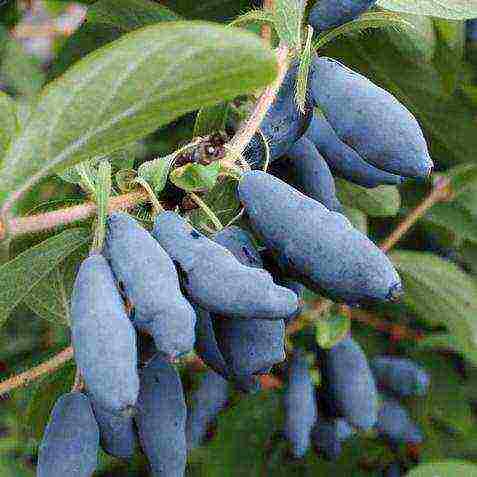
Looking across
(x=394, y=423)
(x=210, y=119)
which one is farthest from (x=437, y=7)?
(x=394, y=423)

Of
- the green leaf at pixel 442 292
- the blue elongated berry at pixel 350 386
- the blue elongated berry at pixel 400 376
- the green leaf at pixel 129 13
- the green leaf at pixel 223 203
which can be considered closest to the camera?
the green leaf at pixel 223 203

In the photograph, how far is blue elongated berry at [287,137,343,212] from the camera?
0.80 m

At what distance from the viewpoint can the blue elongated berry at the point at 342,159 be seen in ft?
2.71

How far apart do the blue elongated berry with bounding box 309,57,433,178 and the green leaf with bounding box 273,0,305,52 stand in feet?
0.16

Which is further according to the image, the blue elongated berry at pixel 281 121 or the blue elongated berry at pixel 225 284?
the blue elongated berry at pixel 281 121

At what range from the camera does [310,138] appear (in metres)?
0.84

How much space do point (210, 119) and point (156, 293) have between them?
0.29 metres

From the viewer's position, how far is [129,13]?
41.9 inches

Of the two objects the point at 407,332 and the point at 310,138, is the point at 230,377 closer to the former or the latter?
the point at 310,138

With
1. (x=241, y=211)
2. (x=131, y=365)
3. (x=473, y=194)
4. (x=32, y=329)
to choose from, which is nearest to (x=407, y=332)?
(x=473, y=194)

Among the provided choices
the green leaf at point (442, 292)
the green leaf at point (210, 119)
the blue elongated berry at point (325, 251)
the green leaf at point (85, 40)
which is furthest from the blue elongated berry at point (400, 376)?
the blue elongated berry at point (325, 251)

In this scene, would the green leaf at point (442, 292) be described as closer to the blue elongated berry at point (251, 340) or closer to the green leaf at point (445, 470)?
the green leaf at point (445, 470)

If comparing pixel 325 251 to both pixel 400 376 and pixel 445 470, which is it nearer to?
pixel 445 470

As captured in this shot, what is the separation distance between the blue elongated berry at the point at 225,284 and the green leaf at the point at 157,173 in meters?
0.07
